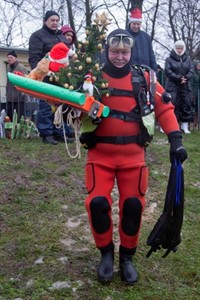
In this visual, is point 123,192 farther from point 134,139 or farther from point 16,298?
point 16,298

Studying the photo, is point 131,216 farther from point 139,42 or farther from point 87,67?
point 139,42

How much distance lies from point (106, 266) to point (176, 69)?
6755mm

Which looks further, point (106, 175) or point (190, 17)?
point (190, 17)

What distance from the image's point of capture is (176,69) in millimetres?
10008

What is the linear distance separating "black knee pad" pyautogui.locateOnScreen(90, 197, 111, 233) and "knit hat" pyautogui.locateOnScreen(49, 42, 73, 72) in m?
1.08

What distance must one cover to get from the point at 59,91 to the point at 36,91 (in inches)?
7.7

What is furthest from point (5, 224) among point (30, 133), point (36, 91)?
point (30, 133)

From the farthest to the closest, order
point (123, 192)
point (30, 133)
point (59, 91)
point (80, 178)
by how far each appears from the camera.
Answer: point (30, 133) < point (80, 178) < point (123, 192) < point (59, 91)

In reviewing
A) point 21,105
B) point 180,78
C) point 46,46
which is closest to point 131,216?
point 46,46

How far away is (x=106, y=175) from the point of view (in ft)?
12.5

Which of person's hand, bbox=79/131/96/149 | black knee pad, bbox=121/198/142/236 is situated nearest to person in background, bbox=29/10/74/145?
person's hand, bbox=79/131/96/149

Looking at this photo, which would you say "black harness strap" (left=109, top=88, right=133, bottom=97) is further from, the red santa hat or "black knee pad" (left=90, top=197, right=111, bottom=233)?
the red santa hat

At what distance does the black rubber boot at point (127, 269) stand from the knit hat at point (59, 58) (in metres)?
1.58

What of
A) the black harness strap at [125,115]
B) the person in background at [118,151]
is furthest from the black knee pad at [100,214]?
the black harness strap at [125,115]
